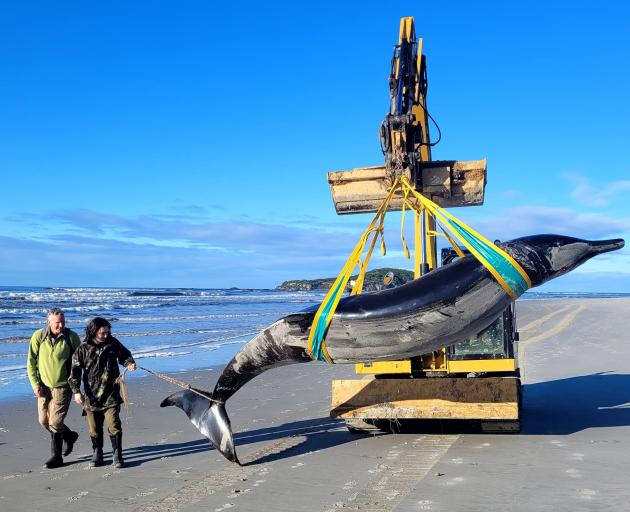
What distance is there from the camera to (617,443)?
7852mm

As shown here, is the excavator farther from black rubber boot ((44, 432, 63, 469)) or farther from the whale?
black rubber boot ((44, 432, 63, 469))

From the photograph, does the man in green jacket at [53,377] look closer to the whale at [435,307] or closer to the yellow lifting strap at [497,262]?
the whale at [435,307]

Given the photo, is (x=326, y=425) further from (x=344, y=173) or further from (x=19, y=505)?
(x=19, y=505)

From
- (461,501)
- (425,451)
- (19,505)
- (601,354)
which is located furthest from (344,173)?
(601,354)

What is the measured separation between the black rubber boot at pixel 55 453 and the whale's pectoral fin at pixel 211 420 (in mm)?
1334

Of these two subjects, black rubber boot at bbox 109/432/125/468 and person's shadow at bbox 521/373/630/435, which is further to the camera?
person's shadow at bbox 521/373/630/435

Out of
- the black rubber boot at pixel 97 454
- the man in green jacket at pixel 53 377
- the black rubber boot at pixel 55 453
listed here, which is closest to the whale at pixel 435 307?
the black rubber boot at pixel 97 454

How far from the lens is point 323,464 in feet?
23.9

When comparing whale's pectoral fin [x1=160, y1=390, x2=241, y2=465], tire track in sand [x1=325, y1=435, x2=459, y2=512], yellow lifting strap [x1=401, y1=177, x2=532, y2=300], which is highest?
yellow lifting strap [x1=401, y1=177, x2=532, y2=300]

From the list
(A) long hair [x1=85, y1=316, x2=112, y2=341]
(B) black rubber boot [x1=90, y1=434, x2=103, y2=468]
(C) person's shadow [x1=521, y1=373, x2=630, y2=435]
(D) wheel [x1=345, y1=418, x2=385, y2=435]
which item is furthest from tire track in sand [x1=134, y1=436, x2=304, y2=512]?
(C) person's shadow [x1=521, y1=373, x2=630, y2=435]

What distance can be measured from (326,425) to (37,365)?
3878mm

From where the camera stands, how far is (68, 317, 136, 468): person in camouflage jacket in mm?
7461

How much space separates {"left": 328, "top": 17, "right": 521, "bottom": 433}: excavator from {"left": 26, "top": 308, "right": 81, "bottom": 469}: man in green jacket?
10.2 ft

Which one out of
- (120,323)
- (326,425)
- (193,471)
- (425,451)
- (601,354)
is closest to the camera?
(193,471)
